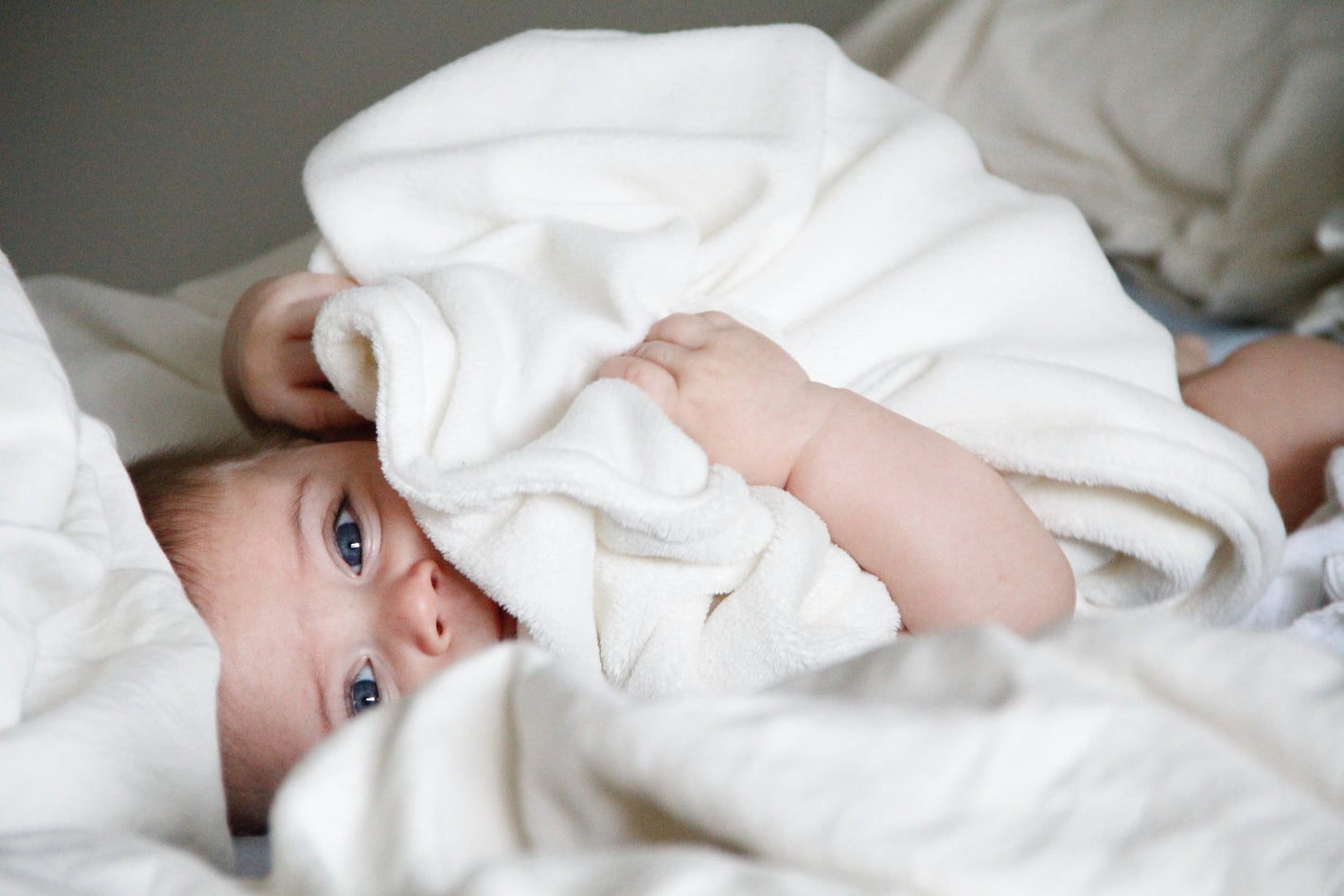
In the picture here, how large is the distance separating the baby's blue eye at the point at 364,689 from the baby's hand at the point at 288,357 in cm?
27

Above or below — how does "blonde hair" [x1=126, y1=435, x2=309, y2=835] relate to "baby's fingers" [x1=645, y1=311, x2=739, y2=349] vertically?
below

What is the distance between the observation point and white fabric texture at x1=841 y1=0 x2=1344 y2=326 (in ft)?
3.80

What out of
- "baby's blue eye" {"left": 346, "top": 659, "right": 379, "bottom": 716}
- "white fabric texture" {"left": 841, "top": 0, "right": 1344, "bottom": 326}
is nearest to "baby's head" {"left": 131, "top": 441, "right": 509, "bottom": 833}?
"baby's blue eye" {"left": 346, "top": 659, "right": 379, "bottom": 716}

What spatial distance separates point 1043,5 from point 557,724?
1.27 m

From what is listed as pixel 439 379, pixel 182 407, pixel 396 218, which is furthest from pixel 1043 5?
pixel 182 407

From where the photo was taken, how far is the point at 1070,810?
0.31 m

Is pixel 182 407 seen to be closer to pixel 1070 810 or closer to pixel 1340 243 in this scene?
pixel 1070 810

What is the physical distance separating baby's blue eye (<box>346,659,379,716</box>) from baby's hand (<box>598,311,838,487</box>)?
26 centimetres

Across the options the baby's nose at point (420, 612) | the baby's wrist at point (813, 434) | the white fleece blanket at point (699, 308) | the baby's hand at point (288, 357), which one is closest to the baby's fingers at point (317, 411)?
the baby's hand at point (288, 357)

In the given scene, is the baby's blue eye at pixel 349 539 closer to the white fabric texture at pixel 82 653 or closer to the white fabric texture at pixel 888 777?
the white fabric texture at pixel 82 653

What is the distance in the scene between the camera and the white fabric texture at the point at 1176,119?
116 cm

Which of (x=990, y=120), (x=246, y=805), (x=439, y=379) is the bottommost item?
(x=246, y=805)

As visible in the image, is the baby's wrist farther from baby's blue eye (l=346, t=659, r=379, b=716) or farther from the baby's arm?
baby's blue eye (l=346, t=659, r=379, b=716)

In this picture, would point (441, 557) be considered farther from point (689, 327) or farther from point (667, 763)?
point (667, 763)
